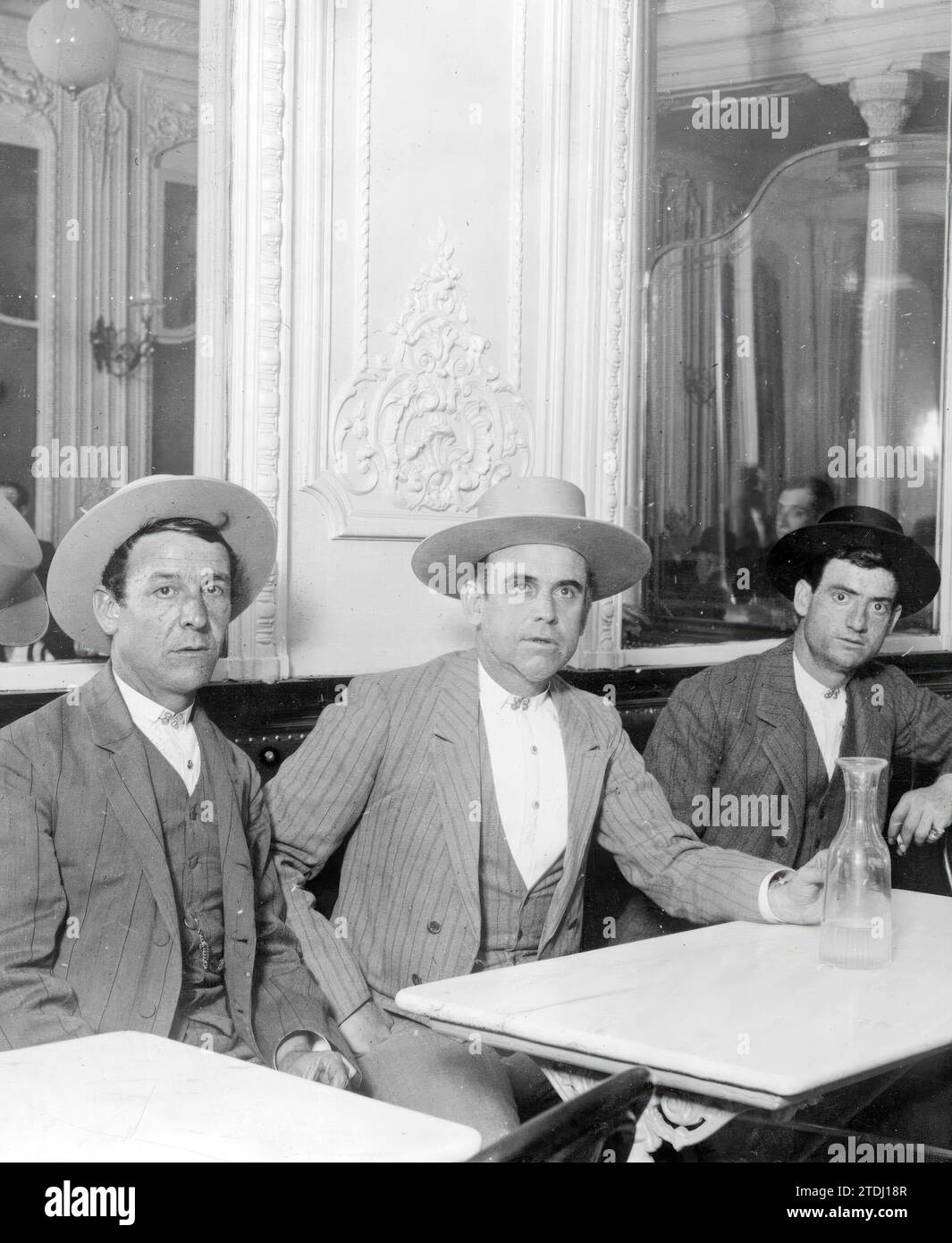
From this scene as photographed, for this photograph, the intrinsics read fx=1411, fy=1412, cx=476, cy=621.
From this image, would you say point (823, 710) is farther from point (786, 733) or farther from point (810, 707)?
point (786, 733)

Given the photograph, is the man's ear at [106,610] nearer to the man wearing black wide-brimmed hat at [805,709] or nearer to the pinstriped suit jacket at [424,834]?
the pinstriped suit jacket at [424,834]

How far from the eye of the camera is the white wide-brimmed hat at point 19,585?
102 inches

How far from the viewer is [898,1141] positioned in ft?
9.27

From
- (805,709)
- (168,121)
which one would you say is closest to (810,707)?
(805,709)

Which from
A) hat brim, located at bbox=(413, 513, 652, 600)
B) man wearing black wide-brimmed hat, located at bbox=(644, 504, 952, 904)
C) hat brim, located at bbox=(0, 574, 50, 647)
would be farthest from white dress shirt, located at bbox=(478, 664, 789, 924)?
hat brim, located at bbox=(0, 574, 50, 647)

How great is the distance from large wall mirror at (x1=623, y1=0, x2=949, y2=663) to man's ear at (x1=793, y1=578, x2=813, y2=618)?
2.48 ft

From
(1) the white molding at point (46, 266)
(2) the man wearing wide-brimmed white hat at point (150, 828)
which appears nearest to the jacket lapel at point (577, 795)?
(2) the man wearing wide-brimmed white hat at point (150, 828)

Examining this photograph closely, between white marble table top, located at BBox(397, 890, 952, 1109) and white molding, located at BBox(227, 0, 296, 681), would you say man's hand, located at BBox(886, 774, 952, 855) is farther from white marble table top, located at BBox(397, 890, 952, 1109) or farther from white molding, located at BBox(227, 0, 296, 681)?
white molding, located at BBox(227, 0, 296, 681)

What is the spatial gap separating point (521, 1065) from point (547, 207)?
2.24 meters

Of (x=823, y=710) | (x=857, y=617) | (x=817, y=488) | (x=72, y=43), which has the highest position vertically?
(x=72, y=43)

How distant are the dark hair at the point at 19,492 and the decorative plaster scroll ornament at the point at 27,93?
2.43 ft

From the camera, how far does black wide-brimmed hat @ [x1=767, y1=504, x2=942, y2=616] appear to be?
3.59 m

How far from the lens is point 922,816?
10.6ft

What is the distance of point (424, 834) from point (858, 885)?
2.83ft
